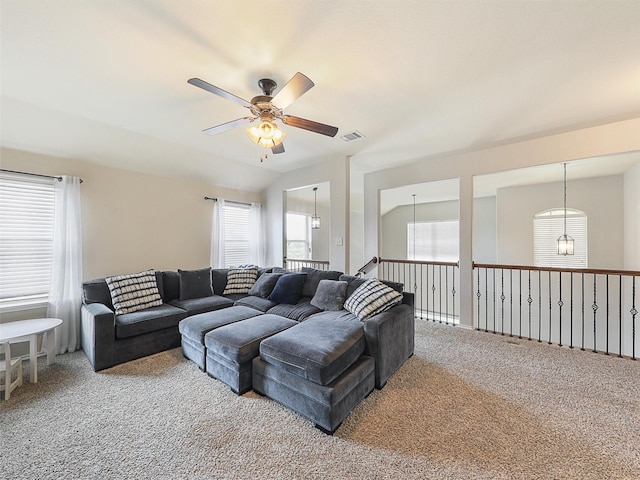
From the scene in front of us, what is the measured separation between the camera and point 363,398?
2.17 m

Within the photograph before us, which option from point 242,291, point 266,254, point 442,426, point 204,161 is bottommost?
point 442,426

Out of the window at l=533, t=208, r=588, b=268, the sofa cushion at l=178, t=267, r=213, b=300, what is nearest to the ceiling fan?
the sofa cushion at l=178, t=267, r=213, b=300

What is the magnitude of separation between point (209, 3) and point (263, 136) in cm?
93

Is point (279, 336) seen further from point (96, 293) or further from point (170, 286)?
point (96, 293)

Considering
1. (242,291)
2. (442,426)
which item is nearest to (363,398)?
(442,426)

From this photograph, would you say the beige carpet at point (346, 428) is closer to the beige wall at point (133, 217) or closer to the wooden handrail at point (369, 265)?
the beige wall at point (133, 217)

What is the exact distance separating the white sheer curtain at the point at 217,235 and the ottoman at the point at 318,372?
3.02m

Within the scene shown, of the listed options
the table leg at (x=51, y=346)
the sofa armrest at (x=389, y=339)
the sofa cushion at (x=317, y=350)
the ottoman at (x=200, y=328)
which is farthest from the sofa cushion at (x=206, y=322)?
the sofa armrest at (x=389, y=339)

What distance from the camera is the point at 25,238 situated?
307 cm

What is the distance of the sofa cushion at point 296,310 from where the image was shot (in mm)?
3109

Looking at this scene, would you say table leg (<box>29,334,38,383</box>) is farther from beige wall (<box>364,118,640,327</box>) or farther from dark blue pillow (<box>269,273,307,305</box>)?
beige wall (<box>364,118,640,327</box>)

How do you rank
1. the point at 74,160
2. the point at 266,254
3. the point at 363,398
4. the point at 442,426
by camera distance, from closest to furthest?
1. the point at 442,426
2. the point at 363,398
3. the point at 74,160
4. the point at 266,254

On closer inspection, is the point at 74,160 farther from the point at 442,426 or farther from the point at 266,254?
the point at 442,426

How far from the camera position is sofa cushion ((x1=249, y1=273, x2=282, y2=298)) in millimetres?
3893
